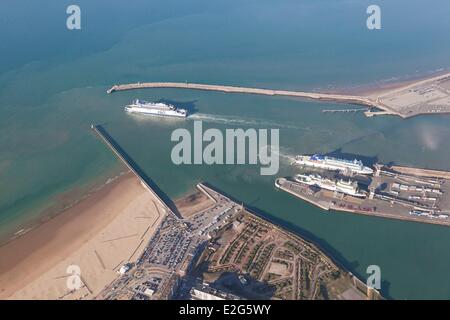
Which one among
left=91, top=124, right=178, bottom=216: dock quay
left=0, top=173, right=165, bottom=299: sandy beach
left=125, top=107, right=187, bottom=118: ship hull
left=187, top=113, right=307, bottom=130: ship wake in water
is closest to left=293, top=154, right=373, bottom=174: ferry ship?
left=187, top=113, right=307, bottom=130: ship wake in water

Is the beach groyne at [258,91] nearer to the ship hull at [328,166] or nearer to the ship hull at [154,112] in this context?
the ship hull at [154,112]

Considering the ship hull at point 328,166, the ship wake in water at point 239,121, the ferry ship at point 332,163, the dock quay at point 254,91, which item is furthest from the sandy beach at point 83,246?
the dock quay at point 254,91

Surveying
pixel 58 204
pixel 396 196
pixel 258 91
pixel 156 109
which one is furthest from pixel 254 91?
pixel 58 204

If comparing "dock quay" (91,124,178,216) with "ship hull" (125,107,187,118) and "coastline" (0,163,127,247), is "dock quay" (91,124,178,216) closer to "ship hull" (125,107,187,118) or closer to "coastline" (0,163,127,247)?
"coastline" (0,163,127,247)

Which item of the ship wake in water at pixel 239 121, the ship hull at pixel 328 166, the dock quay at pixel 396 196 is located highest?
the ship wake in water at pixel 239 121

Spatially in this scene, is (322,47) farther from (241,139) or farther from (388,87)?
(241,139)

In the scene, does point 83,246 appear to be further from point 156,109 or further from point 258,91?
point 258,91
